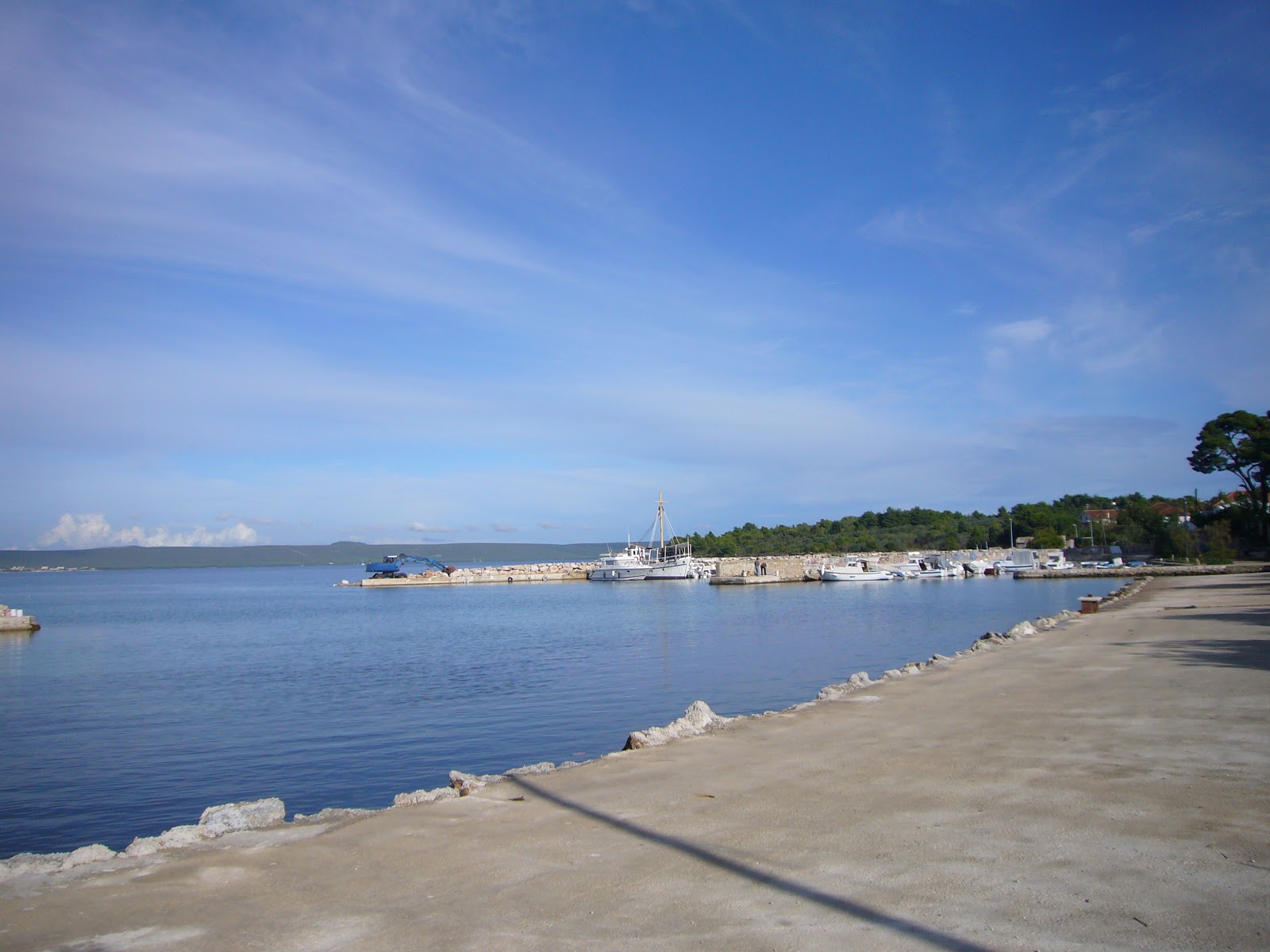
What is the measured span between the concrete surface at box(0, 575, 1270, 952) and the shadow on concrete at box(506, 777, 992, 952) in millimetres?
22

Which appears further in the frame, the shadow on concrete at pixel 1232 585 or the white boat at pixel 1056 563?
the white boat at pixel 1056 563

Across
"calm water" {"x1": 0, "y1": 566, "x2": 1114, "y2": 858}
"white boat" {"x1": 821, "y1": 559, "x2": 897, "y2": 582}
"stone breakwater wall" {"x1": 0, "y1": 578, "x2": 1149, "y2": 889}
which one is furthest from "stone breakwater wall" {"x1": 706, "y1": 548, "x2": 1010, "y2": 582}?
"stone breakwater wall" {"x1": 0, "y1": 578, "x2": 1149, "y2": 889}

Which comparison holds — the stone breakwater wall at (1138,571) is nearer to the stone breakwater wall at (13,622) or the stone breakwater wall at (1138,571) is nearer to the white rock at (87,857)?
the white rock at (87,857)

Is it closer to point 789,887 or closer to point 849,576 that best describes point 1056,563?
point 849,576

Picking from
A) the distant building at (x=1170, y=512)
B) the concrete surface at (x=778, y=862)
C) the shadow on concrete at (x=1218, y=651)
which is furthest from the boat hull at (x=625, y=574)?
the concrete surface at (x=778, y=862)

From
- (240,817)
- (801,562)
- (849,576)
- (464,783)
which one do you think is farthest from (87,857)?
(801,562)

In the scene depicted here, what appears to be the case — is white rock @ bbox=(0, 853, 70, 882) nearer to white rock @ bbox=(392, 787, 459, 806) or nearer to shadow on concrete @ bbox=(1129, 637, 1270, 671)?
white rock @ bbox=(392, 787, 459, 806)

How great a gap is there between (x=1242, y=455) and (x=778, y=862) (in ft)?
276

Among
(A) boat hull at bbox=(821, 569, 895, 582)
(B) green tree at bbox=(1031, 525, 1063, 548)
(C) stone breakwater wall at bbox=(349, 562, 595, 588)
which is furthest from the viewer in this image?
(C) stone breakwater wall at bbox=(349, 562, 595, 588)

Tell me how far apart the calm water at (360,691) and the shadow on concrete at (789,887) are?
6.11m

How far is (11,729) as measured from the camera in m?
20.5

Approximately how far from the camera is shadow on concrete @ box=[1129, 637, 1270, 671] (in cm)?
1605

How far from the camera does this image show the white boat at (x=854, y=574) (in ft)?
314

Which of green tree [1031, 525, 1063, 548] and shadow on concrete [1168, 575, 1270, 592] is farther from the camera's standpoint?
green tree [1031, 525, 1063, 548]
